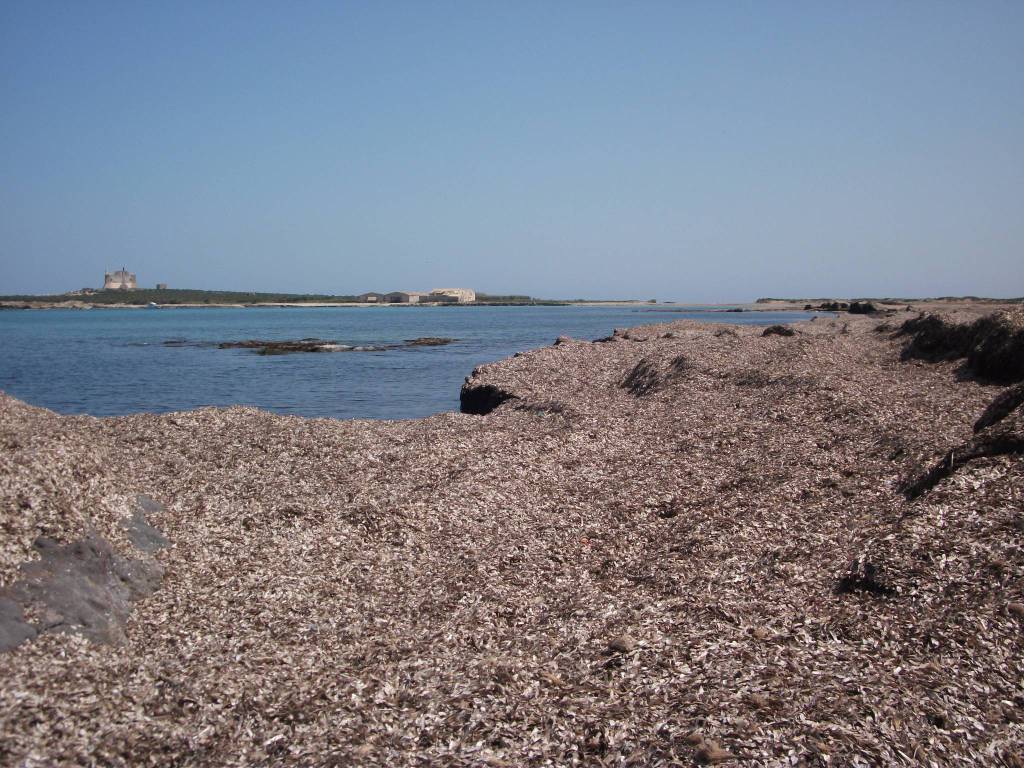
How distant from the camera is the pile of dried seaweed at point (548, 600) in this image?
5.15 metres

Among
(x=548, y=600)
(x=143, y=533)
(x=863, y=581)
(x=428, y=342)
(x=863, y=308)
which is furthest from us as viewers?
(x=863, y=308)

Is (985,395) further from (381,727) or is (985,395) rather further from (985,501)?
(381,727)

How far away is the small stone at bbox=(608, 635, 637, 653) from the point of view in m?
6.45

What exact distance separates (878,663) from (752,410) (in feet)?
33.5

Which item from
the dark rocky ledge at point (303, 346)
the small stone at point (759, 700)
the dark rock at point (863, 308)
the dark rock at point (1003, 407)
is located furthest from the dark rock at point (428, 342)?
the small stone at point (759, 700)

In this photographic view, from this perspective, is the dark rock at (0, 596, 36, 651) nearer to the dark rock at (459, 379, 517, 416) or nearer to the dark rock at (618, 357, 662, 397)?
the dark rock at (459, 379, 517, 416)

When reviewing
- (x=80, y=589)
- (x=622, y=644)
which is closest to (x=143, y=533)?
(x=80, y=589)

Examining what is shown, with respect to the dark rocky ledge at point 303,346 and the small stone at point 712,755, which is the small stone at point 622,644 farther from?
the dark rocky ledge at point 303,346

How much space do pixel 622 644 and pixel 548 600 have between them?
154cm

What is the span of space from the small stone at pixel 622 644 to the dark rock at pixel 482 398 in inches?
567

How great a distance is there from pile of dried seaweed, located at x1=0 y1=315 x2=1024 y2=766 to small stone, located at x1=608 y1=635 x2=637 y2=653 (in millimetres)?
28

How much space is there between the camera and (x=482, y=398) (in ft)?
75.0

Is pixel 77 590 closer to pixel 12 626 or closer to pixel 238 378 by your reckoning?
pixel 12 626

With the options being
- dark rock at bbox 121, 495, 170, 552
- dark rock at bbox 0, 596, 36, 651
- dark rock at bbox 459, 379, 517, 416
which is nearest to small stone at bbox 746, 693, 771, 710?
dark rock at bbox 0, 596, 36, 651
